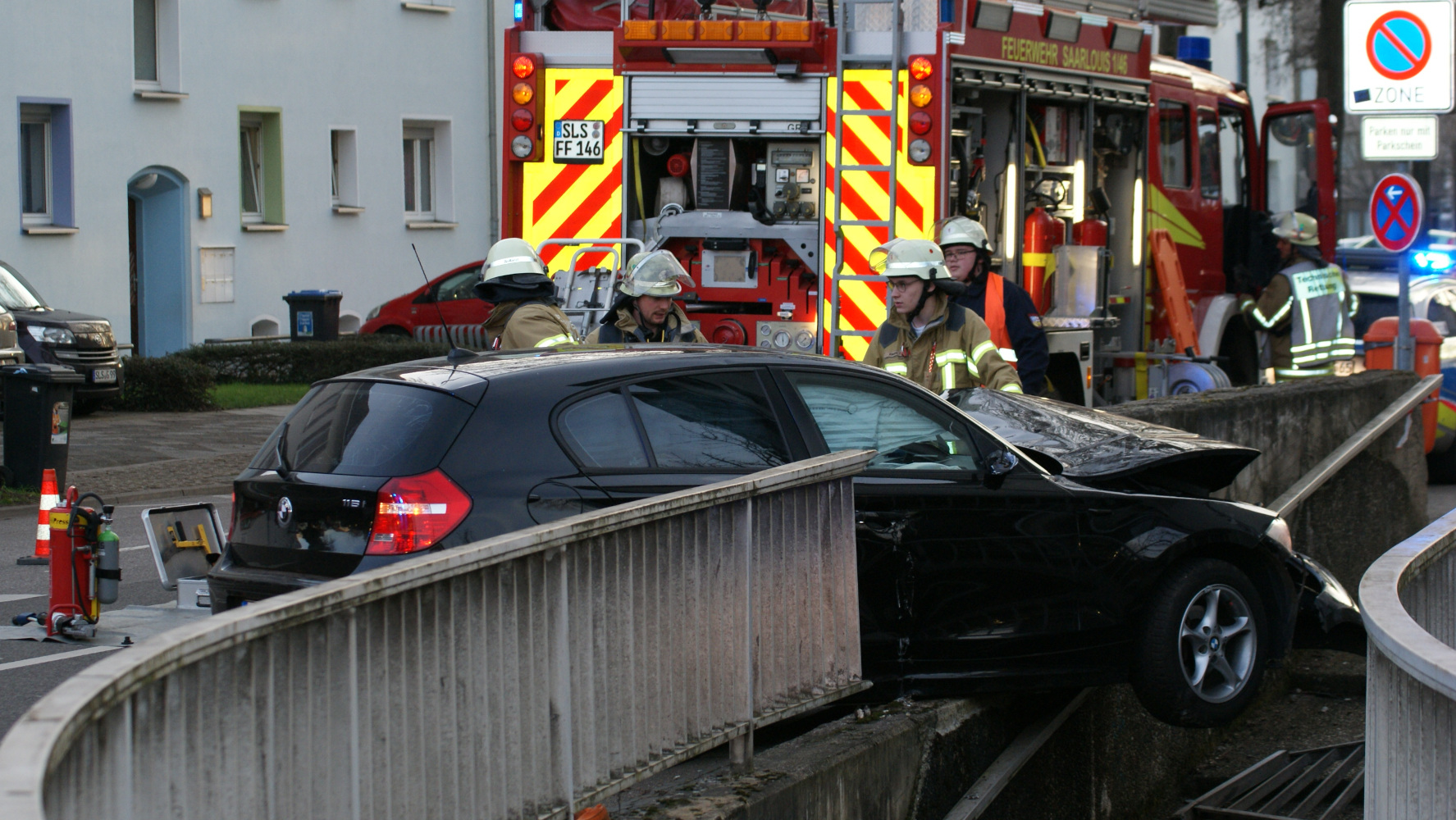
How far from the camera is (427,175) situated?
1085 inches

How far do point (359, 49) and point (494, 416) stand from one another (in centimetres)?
2187

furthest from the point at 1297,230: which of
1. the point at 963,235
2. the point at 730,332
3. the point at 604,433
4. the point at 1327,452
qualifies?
the point at 604,433

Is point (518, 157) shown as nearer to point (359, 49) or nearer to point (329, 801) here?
point (329, 801)

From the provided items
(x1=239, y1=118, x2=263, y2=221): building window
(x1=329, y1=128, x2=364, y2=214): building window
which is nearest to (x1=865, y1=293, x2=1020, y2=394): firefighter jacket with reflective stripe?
(x1=239, y1=118, x2=263, y2=221): building window

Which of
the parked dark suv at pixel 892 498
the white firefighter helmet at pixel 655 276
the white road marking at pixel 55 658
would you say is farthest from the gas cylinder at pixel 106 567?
the white firefighter helmet at pixel 655 276

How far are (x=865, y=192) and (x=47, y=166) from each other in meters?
15.1

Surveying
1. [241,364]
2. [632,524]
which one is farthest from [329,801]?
[241,364]

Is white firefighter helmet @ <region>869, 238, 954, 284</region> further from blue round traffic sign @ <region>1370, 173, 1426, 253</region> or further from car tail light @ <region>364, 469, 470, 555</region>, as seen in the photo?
blue round traffic sign @ <region>1370, 173, 1426, 253</region>

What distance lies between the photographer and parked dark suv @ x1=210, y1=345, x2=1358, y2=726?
15.6ft

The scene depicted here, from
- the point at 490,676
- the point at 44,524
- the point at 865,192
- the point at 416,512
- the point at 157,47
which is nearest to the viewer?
the point at 490,676

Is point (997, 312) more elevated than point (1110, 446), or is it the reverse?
point (997, 312)

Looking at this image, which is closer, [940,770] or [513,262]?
[940,770]

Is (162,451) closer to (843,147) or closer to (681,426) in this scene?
(843,147)

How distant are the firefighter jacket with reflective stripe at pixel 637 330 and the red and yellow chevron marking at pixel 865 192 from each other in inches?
79.1
